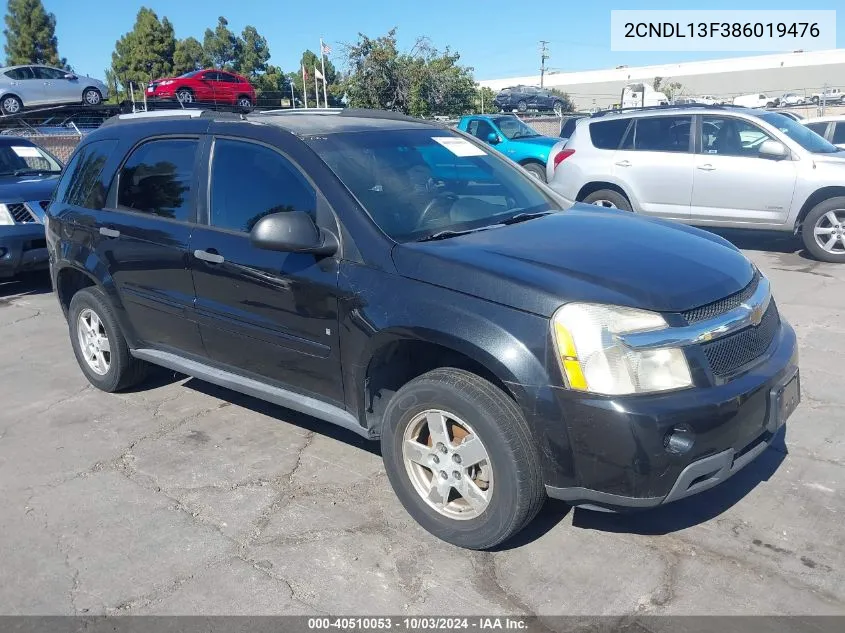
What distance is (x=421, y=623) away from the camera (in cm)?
285

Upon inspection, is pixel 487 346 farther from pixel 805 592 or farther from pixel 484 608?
pixel 805 592

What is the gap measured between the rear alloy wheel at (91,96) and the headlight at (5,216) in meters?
17.7

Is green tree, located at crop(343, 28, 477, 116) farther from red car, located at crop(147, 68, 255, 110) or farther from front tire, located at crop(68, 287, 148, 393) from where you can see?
front tire, located at crop(68, 287, 148, 393)

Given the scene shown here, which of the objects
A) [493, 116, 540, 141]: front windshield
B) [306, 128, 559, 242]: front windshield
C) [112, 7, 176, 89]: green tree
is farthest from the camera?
[112, 7, 176, 89]: green tree

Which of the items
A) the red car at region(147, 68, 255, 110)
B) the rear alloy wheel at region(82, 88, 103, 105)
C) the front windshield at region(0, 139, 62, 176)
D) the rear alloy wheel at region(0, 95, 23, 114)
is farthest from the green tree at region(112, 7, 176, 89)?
the front windshield at region(0, 139, 62, 176)

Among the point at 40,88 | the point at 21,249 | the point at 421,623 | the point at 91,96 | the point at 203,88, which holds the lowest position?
the point at 421,623

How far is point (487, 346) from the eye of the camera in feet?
9.73

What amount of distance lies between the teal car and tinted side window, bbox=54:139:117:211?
10.6 meters

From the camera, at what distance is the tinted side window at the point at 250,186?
3.79 m

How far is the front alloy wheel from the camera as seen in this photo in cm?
314

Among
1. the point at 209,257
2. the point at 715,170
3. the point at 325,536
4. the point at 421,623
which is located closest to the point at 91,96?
the point at 715,170

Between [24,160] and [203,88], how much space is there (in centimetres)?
1928

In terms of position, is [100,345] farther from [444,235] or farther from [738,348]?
[738,348]

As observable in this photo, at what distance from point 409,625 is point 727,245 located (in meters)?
2.41
